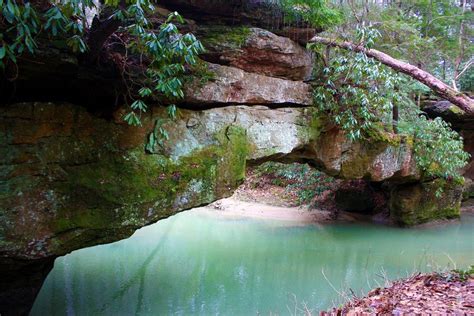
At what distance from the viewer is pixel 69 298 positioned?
6051 millimetres

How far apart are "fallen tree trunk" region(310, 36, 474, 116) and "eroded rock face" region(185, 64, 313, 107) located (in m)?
0.98

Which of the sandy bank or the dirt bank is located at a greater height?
the dirt bank

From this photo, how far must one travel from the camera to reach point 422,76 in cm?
683

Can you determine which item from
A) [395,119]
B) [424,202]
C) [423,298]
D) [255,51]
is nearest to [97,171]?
[255,51]

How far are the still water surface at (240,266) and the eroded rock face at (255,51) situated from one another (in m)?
3.86

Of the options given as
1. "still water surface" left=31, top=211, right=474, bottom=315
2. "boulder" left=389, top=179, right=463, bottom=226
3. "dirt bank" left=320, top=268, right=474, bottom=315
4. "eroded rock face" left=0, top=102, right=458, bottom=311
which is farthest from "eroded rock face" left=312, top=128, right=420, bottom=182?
"dirt bank" left=320, top=268, right=474, bottom=315

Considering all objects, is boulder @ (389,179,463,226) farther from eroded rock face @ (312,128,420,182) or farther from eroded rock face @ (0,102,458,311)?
eroded rock face @ (0,102,458,311)

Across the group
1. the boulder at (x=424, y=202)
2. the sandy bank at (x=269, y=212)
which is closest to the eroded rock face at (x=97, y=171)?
the boulder at (x=424, y=202)

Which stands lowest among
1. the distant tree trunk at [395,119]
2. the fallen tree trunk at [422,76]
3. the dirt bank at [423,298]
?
the dirt bank at [423,298]

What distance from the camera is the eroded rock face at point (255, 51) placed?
6.15m

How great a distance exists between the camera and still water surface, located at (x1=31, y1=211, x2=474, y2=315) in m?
5.95

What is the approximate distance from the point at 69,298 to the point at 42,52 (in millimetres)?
3989

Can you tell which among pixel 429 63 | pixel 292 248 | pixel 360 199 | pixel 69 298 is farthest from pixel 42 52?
pixel 429 63

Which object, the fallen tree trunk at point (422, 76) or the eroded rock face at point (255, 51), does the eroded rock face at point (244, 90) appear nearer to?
the eroded rock face at point (255, 51)
